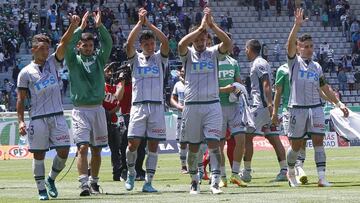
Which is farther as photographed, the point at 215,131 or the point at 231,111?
the point at 231,111

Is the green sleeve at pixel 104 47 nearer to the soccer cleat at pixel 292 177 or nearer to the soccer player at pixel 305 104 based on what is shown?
the soccer player at pixel 305 104

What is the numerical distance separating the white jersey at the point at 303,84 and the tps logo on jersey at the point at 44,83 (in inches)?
169

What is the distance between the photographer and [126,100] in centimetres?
2219

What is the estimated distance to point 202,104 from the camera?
1722cm

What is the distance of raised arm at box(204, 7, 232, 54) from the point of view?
16.8m

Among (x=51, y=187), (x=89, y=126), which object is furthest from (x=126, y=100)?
(x=51, y=187)

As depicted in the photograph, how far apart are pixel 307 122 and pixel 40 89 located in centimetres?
480

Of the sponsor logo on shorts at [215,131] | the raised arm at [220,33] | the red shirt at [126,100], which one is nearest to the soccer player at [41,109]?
the raised arm at [220,33]

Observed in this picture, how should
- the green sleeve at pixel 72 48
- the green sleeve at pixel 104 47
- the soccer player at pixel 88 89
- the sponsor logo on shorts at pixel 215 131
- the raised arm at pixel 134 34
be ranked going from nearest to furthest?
the sponsor logo on shorts at pixel 215 131 < the green sleeve at pixel 72 48 < the raised arm at pixel 134 34 < the soccer player at pixel 88 89 < the green sleeve at pixel 104 47

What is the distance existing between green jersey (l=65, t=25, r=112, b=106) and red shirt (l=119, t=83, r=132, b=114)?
4.01 m

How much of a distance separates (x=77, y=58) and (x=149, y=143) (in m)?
1.87

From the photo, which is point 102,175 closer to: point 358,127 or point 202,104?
point 202,104

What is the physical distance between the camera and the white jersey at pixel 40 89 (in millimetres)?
16844

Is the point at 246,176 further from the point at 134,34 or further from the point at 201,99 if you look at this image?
the point at 134,34
